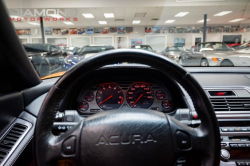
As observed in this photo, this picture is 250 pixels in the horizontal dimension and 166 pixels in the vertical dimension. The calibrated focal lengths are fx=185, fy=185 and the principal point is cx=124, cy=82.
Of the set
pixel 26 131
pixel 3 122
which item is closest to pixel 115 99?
pixel 26 131

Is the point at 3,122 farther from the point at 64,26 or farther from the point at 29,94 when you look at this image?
the point at 64,26

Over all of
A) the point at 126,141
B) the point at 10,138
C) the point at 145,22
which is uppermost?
the point at 145,22

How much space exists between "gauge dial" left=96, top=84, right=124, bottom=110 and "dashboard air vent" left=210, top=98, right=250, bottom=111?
2.65ft

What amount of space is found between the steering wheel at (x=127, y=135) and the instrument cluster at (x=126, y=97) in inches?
37.8

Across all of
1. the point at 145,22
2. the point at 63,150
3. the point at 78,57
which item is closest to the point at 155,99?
the point at 63,150

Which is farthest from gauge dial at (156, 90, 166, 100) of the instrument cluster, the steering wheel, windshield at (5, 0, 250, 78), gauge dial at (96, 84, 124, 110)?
windshield at (5, 0, 250, 78)

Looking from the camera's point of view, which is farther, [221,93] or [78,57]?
[78,57]

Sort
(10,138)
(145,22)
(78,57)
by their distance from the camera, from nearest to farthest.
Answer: (10,138) → (78,57) → (145,22)

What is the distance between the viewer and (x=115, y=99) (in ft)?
5.68

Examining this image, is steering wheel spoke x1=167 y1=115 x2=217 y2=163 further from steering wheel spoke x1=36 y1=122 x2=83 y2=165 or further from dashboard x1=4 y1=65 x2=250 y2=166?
dashboard x1=4 y1=65 x2=250 y2=166

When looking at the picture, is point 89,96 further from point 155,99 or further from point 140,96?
point 155,99

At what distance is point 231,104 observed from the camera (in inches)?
59.4

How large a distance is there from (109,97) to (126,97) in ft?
0.52

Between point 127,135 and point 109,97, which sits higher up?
point 127,135
